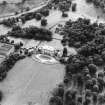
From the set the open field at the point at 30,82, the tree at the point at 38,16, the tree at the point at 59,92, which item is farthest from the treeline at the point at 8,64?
the tree at the point at 38,16

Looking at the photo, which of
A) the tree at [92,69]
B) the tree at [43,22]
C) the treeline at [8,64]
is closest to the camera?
the treeline at [8,64]

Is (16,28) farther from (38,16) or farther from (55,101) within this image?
(55,101)

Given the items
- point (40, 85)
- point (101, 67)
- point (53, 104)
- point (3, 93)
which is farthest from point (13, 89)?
point (101, 67)

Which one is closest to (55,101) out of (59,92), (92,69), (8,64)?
(59,92)

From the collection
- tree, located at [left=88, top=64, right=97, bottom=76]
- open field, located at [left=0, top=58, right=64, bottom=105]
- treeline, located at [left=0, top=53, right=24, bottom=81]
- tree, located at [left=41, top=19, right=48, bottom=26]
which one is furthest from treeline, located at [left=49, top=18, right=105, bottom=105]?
treeline, located at [left=0, top=53, right=24, bottom=81]

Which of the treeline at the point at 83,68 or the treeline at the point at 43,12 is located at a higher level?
the treeline at the point at 43,12

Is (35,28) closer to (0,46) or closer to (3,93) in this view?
(0,46)

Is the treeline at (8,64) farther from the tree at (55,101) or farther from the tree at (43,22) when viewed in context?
the tree at (43,22)

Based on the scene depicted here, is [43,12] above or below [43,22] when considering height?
above
